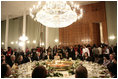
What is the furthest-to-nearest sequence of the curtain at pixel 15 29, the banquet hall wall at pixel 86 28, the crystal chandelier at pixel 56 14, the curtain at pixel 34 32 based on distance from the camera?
the curtain at pixel 15 29 < the curtain at pixel 34 32 < the banquet hall wall at pixel 86 28 < the crystal chandelier at pixel 56 14

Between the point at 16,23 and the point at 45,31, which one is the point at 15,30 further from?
the point at 45,31

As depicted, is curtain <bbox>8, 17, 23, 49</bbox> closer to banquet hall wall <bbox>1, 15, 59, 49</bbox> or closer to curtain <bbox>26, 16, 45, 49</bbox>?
banquet hall wall <bbox>1, 15, 59, 49</bbox>

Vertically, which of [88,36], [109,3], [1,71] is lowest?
[1,71]

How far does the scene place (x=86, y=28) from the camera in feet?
31.0

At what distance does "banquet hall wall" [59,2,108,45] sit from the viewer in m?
8.80

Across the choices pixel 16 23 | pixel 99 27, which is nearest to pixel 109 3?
pixel 99 27

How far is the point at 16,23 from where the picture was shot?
38.6 ft

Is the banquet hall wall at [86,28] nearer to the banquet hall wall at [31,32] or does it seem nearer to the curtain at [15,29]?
the banquet hall wall at [31,32]

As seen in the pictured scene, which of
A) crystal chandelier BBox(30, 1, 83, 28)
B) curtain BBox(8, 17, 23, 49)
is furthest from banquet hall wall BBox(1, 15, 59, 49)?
crystal chandelier BBox(30, 1, 83, 28)

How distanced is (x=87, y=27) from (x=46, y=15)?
6.14 meters

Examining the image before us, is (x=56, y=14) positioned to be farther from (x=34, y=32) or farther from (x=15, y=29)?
(x=15, y=29)

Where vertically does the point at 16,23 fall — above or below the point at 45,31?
above

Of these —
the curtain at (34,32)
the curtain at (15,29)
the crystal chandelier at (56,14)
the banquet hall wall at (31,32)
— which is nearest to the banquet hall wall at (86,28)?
the banquet hall wall at (31,32)

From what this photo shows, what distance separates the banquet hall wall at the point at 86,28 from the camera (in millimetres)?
8805
